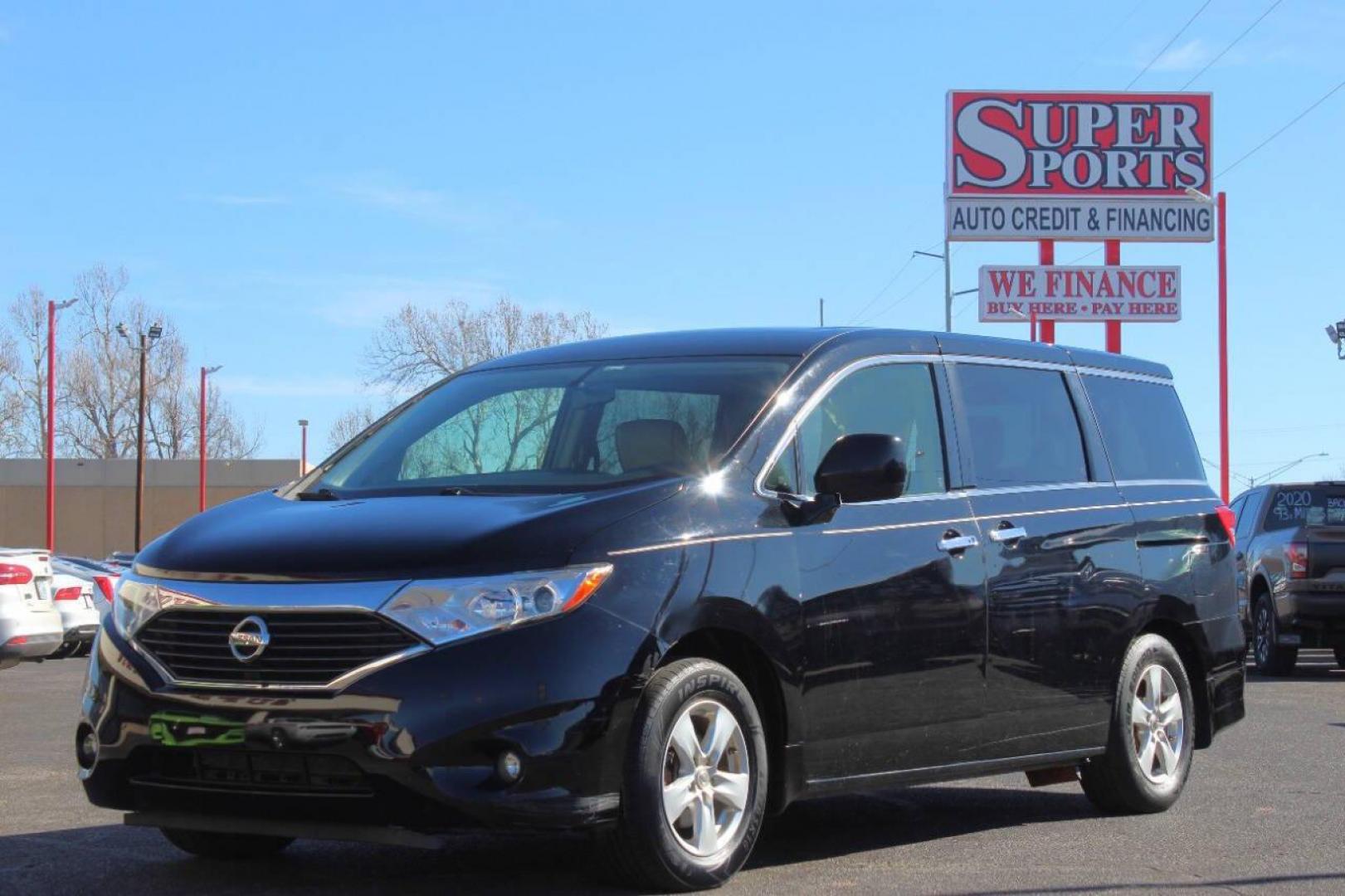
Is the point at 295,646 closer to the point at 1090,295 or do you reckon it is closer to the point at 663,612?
the point at 663,612

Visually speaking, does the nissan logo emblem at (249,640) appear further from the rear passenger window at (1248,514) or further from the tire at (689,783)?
the rear passenger window at (1248,514)

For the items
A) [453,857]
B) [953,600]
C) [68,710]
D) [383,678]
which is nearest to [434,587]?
[383,678]

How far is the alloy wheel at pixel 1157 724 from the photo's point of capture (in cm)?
825

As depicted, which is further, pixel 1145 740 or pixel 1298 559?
pixel 1298 559

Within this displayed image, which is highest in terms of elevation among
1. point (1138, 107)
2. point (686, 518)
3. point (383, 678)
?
point (1138, 107)

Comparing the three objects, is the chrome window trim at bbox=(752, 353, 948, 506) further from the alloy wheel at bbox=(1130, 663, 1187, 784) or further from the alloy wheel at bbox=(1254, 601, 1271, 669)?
the alloy wheel at bbox=(1254, 601, 1271, 669)

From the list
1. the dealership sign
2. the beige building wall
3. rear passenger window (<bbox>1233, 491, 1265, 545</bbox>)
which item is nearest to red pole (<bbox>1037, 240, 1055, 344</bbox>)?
the dealership sign

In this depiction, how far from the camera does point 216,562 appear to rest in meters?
5.85

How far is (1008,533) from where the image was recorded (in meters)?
7.48

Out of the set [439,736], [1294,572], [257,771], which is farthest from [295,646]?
[1294,572]

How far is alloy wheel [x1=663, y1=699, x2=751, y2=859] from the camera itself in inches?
232

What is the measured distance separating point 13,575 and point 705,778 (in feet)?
42.0

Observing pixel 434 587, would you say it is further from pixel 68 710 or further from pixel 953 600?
pixel 68 710

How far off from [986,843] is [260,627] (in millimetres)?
3025
